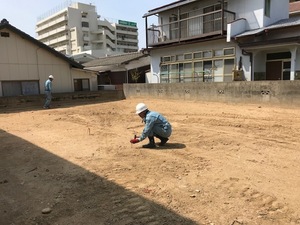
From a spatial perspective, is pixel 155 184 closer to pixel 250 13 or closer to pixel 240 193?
pixel 240 193

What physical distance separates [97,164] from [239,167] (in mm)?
2448

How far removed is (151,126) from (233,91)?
7.10 m

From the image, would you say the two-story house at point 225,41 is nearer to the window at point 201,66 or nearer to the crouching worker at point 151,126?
the window at point 201,66

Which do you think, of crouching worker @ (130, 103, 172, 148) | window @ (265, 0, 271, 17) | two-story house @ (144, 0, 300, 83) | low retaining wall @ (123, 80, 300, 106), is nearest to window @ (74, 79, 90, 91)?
two-story house @ (144, 0, 300, 83)

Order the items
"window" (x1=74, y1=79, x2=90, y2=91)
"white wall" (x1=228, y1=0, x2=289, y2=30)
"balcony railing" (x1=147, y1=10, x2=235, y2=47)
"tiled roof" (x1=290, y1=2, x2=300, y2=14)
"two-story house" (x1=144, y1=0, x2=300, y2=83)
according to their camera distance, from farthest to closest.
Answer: "window" (x1=74, y1=79, x2=90, y2=91)
"tiled roof" (x1=290, y1=2, x2=300, y2=14)
"balcony railing" (x1=147, y1=10, x2=235, y2=47)
"white wall" (x1=228, y1=0, x2=289, y2=30)
"two-story house" (x1=144, y1=0, x2=300, y2=83)

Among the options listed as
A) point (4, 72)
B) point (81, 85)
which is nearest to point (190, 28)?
point (81, 85)

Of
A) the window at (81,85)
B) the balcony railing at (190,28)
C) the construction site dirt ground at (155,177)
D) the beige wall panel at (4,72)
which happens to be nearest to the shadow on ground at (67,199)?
the construction site dirt ground at (155,177)

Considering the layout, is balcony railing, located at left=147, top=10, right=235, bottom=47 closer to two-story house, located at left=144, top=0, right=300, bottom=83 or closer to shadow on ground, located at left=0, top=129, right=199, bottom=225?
two-story house, located at left=144, top=0, right=300, bottom=83

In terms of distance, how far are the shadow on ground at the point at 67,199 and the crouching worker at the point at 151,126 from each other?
1.50 m

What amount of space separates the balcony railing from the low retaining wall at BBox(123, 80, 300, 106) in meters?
4.15

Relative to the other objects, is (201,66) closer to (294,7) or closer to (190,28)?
(190,28)

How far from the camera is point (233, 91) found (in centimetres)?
1145

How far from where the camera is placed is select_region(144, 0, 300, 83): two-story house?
13383 millimetres

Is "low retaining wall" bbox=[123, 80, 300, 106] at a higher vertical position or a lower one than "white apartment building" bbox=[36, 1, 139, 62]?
lower
